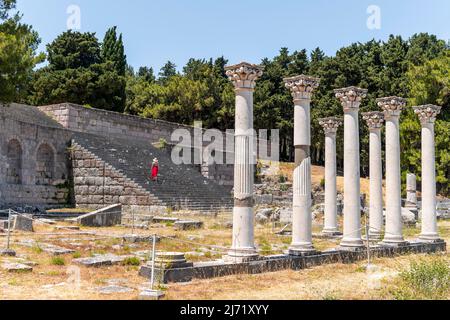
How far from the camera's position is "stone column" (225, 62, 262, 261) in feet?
43.1

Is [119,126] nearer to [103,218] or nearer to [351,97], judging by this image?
[103,218]

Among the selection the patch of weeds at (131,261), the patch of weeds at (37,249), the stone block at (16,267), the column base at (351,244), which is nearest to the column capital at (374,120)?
the column base at (351,244)

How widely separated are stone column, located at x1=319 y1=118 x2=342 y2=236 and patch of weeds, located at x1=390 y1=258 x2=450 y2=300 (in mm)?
9048

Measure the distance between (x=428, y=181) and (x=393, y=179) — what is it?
90.9 inches

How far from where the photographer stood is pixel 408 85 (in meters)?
54.3

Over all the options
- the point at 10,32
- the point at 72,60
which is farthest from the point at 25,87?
the point at 72,60

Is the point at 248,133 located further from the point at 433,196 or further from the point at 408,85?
the point at 408,85

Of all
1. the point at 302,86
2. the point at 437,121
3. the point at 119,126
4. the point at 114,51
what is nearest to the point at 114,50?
the point at 114,51

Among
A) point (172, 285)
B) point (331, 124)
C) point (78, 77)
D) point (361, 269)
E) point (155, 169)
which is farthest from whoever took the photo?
point (78, 77)

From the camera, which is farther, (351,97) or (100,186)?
(100,186)

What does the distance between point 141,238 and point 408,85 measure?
4335cm

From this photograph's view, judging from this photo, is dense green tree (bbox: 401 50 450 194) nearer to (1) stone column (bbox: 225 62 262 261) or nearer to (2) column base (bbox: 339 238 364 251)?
(2) column base (bbox: 339 238 364 251)

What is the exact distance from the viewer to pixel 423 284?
10.4 m

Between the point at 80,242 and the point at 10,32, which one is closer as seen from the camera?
the point at 80,242
